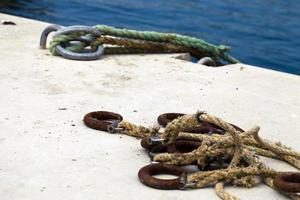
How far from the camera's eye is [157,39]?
15.6 ft

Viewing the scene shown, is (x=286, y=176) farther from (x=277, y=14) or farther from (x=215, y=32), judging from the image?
(x=277, y=14)

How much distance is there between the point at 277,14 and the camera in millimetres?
10477

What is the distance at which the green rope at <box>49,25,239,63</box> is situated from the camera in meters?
4.47

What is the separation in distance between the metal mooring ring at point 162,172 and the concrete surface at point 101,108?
3 cm

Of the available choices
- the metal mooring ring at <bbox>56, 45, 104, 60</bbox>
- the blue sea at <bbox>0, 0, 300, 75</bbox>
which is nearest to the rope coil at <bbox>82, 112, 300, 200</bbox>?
the metal mooring ring at <bbox>56, 45, 104, 60</bbox>

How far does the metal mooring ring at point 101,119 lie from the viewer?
316 centimetres

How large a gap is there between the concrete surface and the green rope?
0.49ft

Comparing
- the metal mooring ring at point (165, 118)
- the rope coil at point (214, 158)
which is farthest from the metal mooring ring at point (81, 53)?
the rope coil at point (214, 158)

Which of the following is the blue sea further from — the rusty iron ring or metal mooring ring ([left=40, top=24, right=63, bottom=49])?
the rusty iron ring

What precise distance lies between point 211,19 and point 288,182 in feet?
24.6

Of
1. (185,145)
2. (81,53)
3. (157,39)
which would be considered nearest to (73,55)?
(81,53)

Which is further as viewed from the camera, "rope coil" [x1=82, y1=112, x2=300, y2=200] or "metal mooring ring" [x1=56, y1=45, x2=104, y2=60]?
"metal mooring ring" [x1=56, y1=45, x2=104, y2=60]

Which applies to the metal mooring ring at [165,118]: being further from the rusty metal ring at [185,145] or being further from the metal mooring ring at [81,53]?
the metal mooring ring at [81,53]

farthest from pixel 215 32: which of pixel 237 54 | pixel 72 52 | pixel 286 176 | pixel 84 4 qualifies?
pixel 286 176
